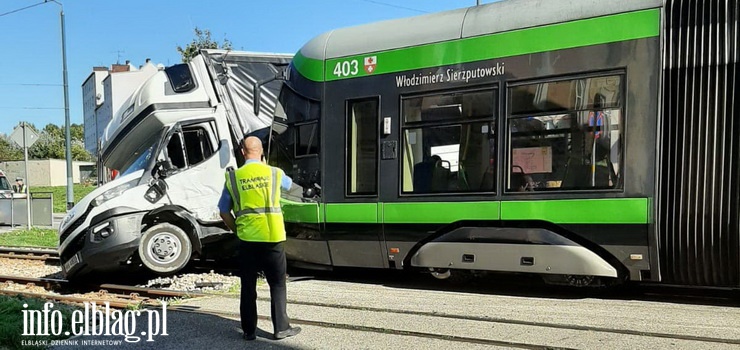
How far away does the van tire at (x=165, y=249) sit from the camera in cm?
867

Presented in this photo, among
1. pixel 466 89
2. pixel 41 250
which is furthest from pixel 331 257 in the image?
pixel 41 250

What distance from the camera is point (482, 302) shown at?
6418 mm

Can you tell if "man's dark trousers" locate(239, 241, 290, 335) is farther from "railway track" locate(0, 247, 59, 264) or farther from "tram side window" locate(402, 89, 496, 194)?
"railway track" locate(0, 247, 59, 264)

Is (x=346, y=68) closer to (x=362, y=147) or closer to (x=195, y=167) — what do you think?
(x=362, y=147)

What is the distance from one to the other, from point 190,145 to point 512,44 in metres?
5.07

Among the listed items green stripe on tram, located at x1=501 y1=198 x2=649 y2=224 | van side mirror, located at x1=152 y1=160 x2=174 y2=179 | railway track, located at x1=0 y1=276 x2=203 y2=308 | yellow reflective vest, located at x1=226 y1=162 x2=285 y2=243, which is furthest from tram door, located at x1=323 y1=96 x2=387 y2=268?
van side mirror, located at x1=152 y1=160 x2=174 y2=179

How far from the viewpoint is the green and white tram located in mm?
5770

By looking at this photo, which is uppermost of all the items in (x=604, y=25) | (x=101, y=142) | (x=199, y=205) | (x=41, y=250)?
(x=604, y=25)

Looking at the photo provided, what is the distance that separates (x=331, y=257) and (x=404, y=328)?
2505mm

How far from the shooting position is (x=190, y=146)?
9.06 metres

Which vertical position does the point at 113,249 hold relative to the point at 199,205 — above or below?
below

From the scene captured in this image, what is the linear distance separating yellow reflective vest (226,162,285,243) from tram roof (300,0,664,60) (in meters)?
3.10

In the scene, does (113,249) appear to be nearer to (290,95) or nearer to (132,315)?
(132,315)

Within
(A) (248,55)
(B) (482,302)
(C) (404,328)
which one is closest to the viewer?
(C) (404,328)
